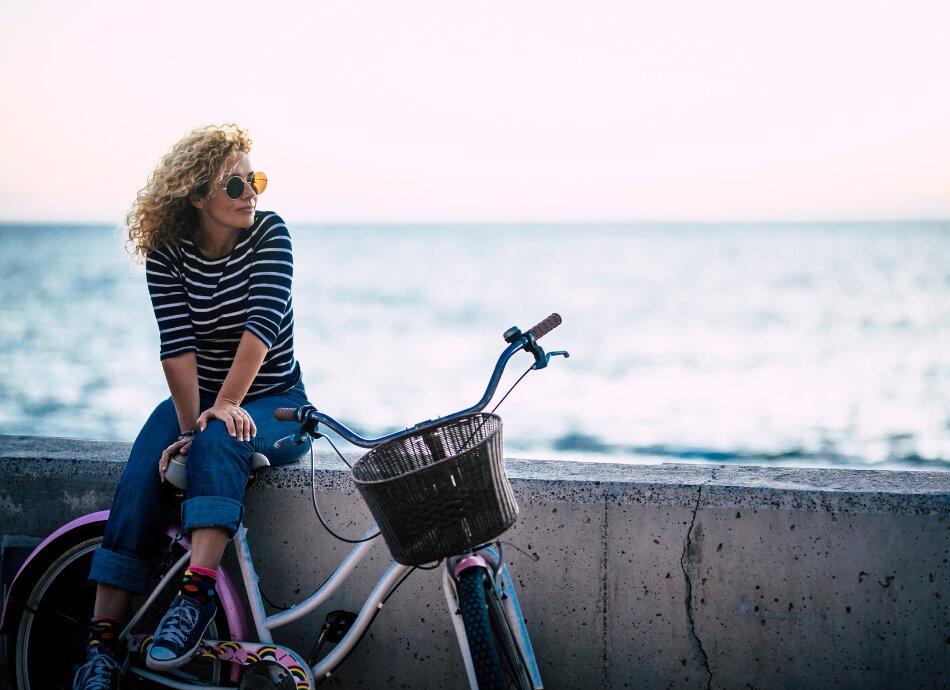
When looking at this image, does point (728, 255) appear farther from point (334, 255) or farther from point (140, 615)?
point (140, 615)

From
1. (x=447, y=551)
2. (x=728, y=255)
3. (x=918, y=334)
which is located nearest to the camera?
(x=447, y=551)

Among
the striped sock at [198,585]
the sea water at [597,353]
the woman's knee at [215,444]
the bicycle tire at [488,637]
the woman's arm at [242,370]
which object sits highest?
the woman's arm at [242,370]

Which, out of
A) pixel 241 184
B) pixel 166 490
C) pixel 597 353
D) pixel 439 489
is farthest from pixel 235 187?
pixel 597 353

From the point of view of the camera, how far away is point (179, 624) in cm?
257

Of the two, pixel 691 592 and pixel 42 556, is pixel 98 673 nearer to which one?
pixel 42 556

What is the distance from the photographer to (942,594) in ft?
9.14

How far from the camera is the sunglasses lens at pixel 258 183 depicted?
2996mm

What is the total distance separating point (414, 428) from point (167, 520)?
4.01 feet

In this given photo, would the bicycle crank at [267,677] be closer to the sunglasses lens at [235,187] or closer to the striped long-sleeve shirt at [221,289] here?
the striped long-sleeve shirt at [221,289]

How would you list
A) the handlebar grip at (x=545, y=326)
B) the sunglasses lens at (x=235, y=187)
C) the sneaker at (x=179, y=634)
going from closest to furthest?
the handlebar grip at (x=545, y=326), the sneaker at (x=179, y=634), the sunglasses lens at (x=235, y=187)

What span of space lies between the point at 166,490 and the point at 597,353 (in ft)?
67.5

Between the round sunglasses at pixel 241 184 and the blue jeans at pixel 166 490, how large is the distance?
738 millimetres

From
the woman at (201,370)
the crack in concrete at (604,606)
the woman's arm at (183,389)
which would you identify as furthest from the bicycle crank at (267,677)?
the crack in concrete at (604,606)

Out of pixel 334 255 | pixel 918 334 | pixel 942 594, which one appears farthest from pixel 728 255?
pixel 942 594
